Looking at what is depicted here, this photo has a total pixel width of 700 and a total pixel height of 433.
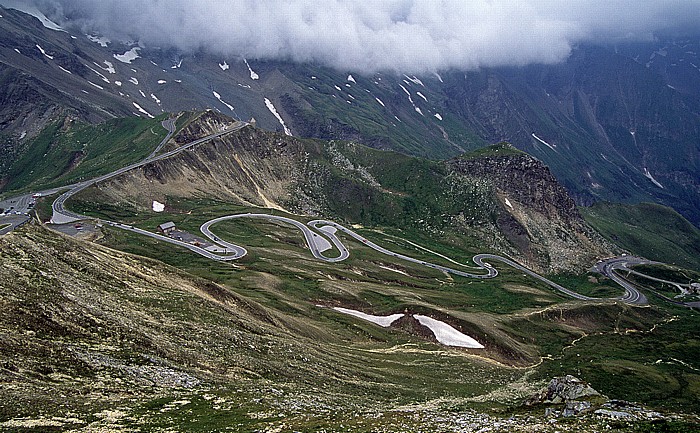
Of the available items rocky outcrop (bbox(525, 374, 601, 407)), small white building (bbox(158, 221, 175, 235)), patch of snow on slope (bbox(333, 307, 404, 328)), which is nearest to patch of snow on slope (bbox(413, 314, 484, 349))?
patch of snow on slope (bbox(333, 307, 404, 328))

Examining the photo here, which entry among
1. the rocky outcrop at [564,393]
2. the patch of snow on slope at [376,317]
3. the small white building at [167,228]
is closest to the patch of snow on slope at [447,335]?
the patch of snow on slope at [376,317]

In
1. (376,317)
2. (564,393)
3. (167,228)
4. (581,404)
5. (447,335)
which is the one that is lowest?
(447,335)

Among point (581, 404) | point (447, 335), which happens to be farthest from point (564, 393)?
point (447, 335)

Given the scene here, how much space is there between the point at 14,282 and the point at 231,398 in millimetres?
27685

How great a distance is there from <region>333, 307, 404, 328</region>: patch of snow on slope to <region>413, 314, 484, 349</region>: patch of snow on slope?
213 inches

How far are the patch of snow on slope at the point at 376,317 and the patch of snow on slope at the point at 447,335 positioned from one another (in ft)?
17.8

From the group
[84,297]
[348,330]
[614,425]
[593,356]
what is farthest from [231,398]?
[593,356]

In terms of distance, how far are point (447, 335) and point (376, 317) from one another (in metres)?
17.4

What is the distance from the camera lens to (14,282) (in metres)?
52.9

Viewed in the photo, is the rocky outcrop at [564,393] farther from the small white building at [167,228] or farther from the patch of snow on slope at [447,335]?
the small white building at [167,228]

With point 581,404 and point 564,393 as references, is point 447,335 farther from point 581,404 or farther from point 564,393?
point 581,404

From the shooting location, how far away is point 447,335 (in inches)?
4547

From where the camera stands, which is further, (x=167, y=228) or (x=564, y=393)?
(x=167, y=228)

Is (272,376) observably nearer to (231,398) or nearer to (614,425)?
(231,398)
